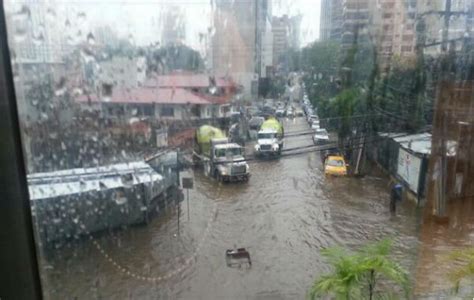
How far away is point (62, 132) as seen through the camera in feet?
2.05

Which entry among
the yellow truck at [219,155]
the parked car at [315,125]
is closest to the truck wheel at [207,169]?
the yellow truck at [219,155]

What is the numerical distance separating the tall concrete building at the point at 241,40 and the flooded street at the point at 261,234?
0.62ft

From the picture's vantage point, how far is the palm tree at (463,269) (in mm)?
778

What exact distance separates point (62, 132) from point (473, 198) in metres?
1.04

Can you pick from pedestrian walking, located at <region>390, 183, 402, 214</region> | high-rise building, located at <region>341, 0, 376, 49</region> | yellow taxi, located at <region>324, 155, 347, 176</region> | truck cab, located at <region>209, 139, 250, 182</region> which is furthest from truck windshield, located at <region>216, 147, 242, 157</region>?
pedestrian walking, located at <region>390, 183, 402, 214</region>

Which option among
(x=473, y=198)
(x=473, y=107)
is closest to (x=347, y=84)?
(x=473, y=107)

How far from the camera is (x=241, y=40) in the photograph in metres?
0.81

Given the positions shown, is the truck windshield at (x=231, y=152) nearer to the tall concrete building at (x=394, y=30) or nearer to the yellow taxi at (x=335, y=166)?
the yellow taxi at (x=335, y=166)

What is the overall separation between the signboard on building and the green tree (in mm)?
315

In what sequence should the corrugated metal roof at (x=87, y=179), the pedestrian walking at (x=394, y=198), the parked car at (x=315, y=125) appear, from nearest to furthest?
the corrugated metal roof at (x=87, y=179) → the parked car at (x=315, y=125) → the pedestrian walking at (x=394, y=198)

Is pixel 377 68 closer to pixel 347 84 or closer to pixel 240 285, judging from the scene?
pixel 347 84

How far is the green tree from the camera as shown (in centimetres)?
69

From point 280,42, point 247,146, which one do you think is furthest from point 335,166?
point 280,42

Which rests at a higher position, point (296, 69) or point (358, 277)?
point (296, 69)
